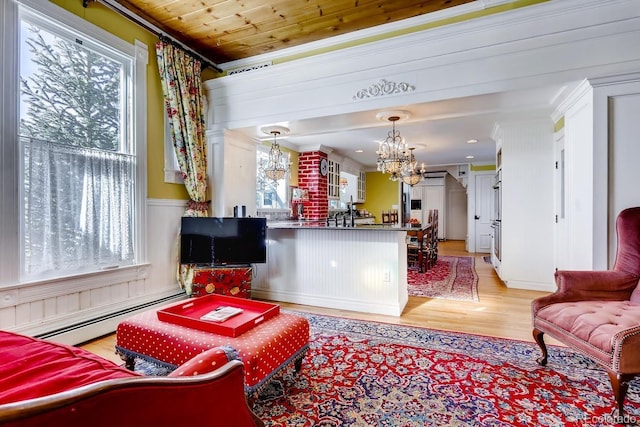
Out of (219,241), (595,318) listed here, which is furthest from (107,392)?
(219,241)

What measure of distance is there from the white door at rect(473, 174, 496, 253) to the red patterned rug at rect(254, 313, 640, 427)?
6.26 metres

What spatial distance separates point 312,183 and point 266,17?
3.42m

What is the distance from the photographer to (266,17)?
302cm

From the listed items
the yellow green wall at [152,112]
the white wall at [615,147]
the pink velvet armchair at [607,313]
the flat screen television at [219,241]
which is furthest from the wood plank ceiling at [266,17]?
the pink velvet armchair at [607,313]

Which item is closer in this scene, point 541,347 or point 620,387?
point 620,387

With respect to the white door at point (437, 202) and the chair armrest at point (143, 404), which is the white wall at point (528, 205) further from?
the white door at point (437, 202)

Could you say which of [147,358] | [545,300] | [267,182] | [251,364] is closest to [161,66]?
[267,182]

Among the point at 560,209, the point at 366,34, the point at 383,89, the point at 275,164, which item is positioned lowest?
the point at 560,209

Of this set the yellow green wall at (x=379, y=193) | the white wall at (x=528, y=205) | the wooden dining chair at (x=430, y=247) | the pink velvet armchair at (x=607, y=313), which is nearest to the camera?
the pink velvet armchair at (x=607, y=313)

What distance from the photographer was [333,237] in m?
3.55

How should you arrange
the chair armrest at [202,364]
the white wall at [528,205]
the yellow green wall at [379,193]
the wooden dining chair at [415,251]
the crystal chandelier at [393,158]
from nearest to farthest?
the chair armrest at [202,364]
the white wall at [528,205]
the crystal chandelier at [393,158]
the wooden dining chair at [415,251]
the yellow green wall at [379,193]

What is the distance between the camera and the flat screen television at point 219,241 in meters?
3.28

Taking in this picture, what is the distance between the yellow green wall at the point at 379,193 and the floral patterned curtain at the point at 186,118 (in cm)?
684

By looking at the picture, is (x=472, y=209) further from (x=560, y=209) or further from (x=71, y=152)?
(x=71, y=152)
